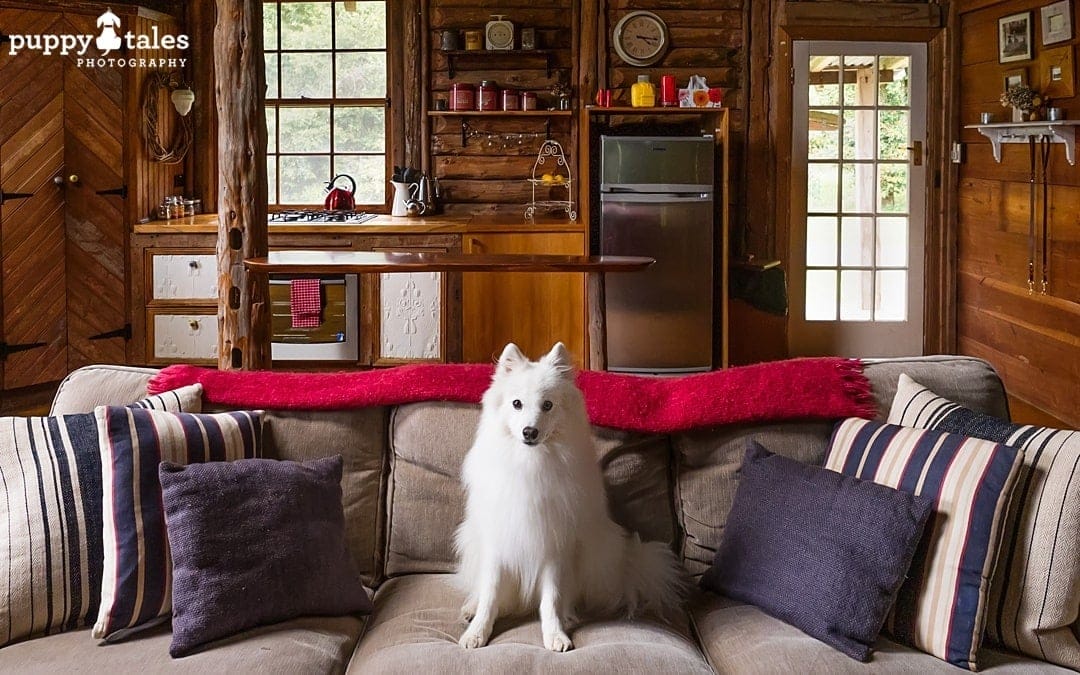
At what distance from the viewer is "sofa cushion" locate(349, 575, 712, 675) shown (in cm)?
201

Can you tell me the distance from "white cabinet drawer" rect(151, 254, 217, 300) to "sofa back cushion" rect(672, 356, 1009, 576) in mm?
4220

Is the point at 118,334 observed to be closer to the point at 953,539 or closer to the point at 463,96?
the point at 463,96

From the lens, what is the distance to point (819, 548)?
2146 millimetres

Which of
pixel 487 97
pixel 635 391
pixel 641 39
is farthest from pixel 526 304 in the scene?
pixel 635 391

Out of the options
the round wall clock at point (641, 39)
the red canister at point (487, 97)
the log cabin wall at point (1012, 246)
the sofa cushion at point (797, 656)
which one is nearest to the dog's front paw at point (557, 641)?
the sofa cushion at point (797, 656)

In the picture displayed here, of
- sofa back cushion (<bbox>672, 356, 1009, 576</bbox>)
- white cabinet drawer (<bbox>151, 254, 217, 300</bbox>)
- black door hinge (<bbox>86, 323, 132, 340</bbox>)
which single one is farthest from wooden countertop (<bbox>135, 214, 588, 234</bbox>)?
sofa back cushion (<bbox>672, 356, 1009, 576</bbox>)

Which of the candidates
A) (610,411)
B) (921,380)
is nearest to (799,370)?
(921,380)

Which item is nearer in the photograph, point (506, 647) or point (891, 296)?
point (506, 647)

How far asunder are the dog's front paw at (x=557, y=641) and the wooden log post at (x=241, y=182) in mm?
2326

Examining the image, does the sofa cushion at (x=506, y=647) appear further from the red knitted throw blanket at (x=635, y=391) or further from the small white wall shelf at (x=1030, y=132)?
the small white wall shelf at (x=1030, y=132)

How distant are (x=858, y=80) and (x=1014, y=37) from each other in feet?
3.76

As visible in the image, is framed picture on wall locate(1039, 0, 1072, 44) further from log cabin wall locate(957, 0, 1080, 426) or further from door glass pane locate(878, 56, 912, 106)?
door glass pane locate(878, 56, 912, 106)

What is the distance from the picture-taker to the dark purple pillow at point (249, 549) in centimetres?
208

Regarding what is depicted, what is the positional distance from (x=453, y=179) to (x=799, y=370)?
4572mm
